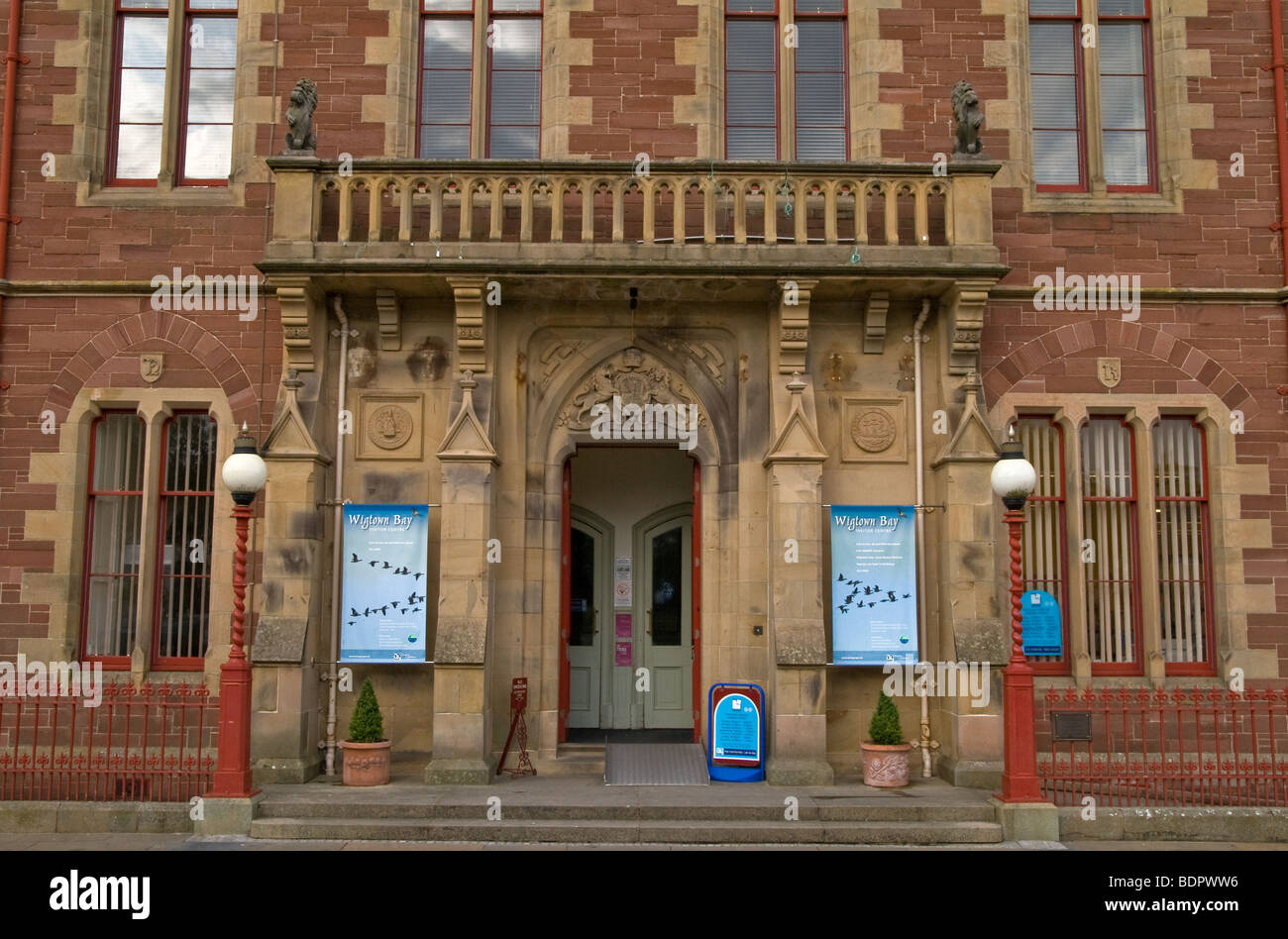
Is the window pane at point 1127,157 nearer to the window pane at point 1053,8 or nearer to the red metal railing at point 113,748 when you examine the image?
the window pane at point 1053,8

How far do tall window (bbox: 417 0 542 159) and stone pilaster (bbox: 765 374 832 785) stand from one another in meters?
4.97

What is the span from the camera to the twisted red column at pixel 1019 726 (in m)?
10.2

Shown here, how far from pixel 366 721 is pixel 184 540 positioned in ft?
11.7

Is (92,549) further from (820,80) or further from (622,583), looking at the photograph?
(820,80)

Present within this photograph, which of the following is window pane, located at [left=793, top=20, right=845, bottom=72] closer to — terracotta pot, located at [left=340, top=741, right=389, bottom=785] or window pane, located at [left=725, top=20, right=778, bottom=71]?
window pane, located at [left=725, top=20, right=778, bottom=71]

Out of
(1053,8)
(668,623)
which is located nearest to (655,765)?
(668,623)

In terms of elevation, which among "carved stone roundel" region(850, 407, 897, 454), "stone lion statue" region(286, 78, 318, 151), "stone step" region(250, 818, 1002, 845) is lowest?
"stone step" region(250, 818, 1002, 845)

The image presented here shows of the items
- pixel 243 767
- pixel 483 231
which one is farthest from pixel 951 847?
pixel 483 231

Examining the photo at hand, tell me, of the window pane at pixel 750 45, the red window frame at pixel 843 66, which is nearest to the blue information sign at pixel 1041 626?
the red window frame at pixel 843 66

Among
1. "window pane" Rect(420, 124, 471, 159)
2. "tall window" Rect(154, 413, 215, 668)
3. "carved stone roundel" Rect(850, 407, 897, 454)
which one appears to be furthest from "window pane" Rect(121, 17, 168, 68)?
"carved stone roundel" Rect(850, 407, 897, 454)

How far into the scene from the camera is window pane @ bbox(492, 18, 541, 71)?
13.9m

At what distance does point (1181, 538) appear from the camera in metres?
13.2

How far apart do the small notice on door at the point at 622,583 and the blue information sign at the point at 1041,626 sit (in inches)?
206

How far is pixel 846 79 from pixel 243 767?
421 inches
